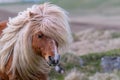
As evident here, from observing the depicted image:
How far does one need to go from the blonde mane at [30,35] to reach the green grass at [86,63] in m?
4.59

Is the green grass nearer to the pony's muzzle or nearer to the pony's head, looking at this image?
the pony's head

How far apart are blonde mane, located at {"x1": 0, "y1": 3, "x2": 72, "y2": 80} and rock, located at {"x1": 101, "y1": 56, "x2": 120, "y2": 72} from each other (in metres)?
4.68

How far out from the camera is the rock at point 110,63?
12734 millimetres

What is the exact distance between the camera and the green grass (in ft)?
43.0

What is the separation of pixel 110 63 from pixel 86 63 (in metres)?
1.30

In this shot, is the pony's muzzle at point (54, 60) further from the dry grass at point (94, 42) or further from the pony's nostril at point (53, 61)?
the dry grass at point (94, 42)

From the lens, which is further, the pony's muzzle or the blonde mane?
the blonde mane

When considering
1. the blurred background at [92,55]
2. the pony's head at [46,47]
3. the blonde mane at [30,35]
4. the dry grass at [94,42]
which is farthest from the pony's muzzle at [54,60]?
the dry grass at [94,42]

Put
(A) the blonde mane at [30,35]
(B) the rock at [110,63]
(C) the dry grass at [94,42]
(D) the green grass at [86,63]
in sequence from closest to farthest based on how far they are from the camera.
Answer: (A) the blonde mane at [30,35]
(B) the rock at [110,63]
(D) the green grass at [86,63]
(C) the dry grass at [94,42]

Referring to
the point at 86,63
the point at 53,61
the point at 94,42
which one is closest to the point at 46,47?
the point at 53,61

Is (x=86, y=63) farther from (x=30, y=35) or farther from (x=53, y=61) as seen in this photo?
(x=53, y=61)

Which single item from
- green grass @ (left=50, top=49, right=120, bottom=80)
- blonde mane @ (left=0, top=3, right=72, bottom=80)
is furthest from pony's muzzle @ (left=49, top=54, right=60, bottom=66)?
green grass @ (left=50, top=49, right=120, bottom=80)

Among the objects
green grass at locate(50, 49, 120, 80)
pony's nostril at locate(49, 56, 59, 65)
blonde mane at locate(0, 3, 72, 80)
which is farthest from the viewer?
green grass at locate(50, 49, 120, 80)

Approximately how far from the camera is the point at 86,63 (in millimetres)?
13938
